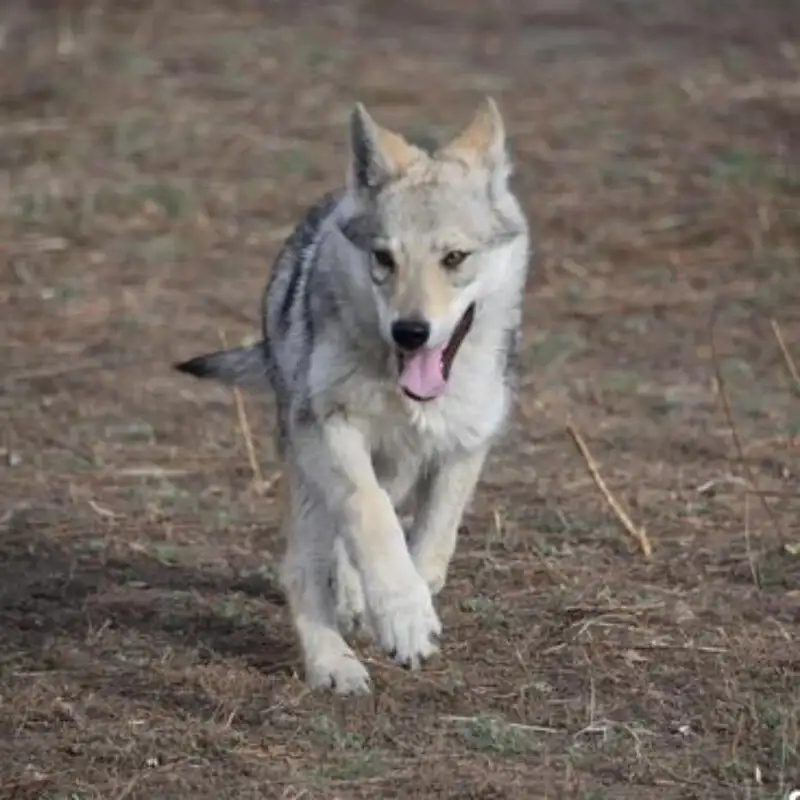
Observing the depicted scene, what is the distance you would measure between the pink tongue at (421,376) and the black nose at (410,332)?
96mm

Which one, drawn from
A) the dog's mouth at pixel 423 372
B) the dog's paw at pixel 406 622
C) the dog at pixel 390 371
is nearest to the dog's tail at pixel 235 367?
the dog at pixel 390 371

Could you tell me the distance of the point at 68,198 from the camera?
Answer: 40.9 feet

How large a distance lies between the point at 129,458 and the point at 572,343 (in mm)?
2515

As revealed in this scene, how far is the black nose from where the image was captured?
217 inches

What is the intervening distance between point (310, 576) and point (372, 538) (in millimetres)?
593

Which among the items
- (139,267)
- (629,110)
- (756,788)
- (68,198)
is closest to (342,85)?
(629,110)

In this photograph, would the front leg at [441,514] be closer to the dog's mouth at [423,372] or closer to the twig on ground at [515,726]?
the dog's mouth at [423,372]

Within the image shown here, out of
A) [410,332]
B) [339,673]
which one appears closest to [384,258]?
[410,332]

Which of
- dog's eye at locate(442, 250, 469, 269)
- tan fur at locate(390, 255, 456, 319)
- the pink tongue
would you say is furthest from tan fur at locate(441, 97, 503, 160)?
the pink tongue

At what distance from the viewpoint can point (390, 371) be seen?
5746mm

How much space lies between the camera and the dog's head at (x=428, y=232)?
5.60 m

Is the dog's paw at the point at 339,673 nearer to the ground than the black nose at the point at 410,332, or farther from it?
A: nearer to the ground

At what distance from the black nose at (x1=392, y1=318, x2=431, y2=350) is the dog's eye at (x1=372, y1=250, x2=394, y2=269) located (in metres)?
0.24

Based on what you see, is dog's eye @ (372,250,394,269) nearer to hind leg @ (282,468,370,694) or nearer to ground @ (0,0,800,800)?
hind leg @ (282,468,370,694)
